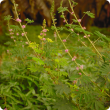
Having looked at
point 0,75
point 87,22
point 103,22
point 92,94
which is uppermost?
point 92,94

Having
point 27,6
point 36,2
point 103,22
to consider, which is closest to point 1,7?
point 27,6

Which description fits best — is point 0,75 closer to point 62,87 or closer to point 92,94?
point 62,87

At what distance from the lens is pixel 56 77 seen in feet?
4.26

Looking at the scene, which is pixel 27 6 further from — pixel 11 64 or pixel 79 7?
pixel 11 64

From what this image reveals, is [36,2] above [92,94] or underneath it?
above

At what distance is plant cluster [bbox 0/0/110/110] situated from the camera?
97cm

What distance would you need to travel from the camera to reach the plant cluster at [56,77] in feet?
3.17

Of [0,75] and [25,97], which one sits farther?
[0,75]

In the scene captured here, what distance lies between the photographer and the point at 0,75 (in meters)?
1.92

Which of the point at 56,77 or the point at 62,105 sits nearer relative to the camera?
the point at 62,105

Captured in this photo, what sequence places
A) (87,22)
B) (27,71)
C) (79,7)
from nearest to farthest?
1. (27,71)
2. (79,7)
3. (87,22)

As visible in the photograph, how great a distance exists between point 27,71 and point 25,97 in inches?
14.5

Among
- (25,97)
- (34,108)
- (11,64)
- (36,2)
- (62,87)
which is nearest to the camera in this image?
(62,87)

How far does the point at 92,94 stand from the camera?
3.36ft
